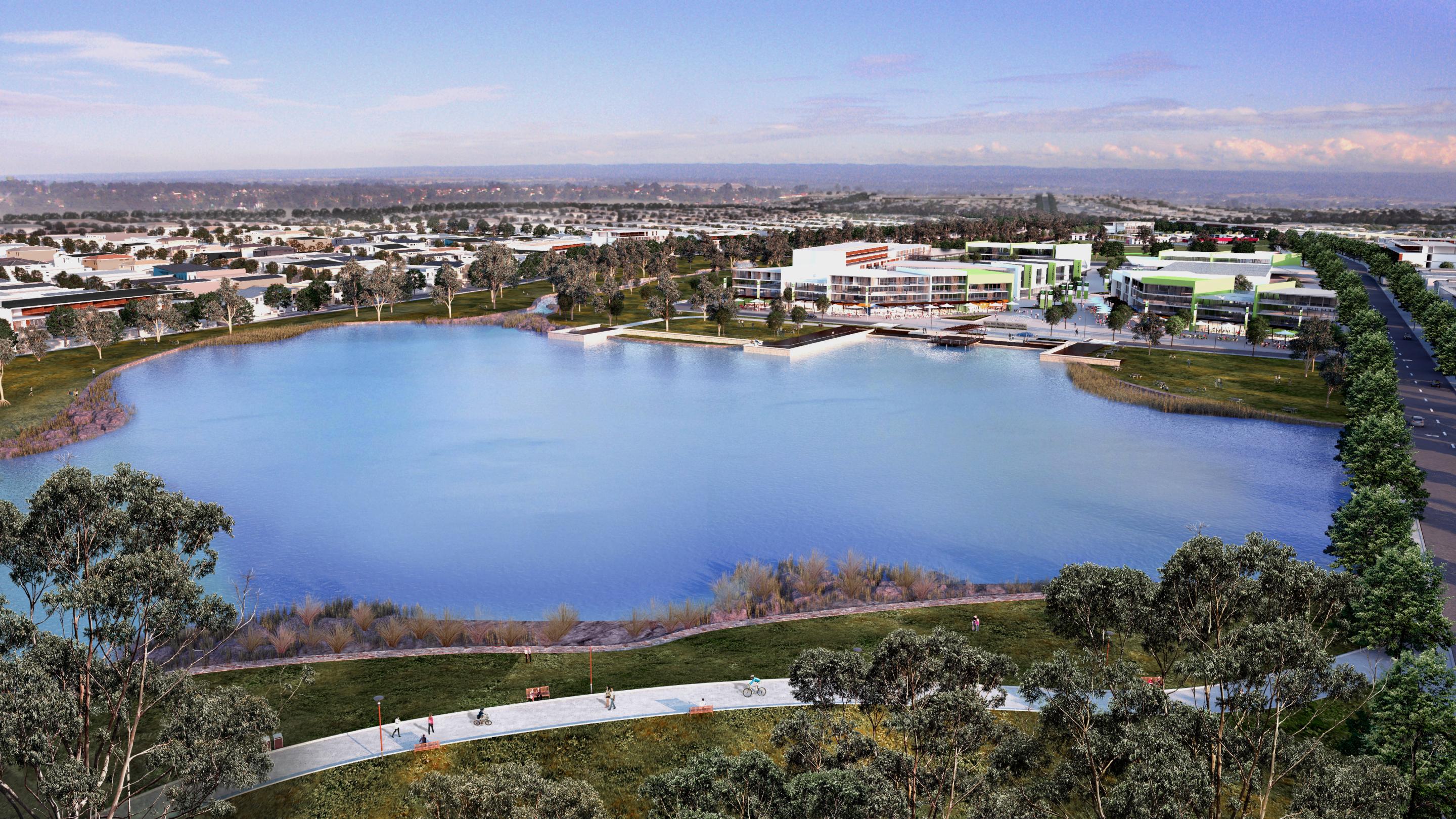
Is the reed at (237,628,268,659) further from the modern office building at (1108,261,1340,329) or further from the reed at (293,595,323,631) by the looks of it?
the modern office building at (1108,261,1340,329)

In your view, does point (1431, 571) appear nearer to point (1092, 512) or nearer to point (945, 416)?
point (1092, 512)

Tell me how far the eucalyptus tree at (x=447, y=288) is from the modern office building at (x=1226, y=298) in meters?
67.6

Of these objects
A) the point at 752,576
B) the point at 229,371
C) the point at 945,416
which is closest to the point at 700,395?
the point at 945,416

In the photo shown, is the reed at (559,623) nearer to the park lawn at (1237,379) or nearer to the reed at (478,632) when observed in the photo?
the reed at (478,632)

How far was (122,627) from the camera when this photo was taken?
16.5 meters

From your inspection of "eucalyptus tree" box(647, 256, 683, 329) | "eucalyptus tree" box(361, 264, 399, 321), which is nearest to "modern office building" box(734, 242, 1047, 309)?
"eucalyptus tree" box(647, 256, 683, 329)

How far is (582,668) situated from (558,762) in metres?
5.47

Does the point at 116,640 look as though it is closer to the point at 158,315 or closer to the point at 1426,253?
the point at 158,315

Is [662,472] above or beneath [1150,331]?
beneath

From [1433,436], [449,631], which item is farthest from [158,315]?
[1433,436]

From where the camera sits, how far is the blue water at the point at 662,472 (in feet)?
123

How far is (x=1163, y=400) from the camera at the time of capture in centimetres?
6003

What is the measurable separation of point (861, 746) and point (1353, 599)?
10794mm

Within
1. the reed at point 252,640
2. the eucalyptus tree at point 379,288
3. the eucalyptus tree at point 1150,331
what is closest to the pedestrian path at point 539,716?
the reed at point 252,640
